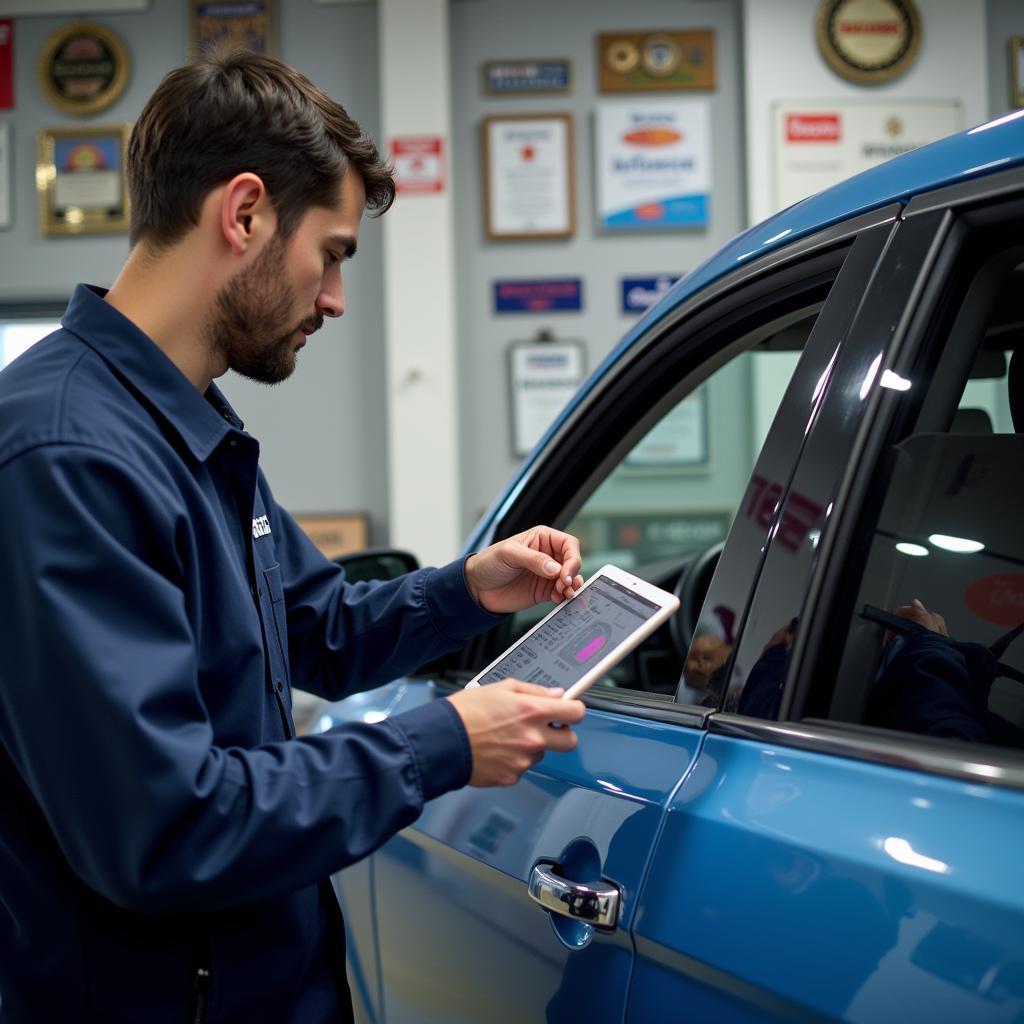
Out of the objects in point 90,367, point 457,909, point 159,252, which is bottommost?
point 457,909

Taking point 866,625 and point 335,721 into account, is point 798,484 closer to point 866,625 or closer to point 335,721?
point 866,625

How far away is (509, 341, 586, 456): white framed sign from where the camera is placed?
17.2 feet

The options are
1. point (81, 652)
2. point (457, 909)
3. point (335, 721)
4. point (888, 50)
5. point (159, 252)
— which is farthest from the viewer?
point (888, 50)

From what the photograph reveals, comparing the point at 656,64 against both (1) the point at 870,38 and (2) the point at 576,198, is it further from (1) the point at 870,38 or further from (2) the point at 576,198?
(1) the point at 870,38

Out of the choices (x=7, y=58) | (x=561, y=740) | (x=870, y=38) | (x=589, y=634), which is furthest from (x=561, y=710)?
(x=7, y=58)

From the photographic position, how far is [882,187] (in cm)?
85

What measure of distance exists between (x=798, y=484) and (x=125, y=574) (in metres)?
0.49

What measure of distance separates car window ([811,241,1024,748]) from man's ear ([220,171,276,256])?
540 mm

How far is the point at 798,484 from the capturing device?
0.83 meters

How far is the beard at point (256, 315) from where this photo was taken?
940mm

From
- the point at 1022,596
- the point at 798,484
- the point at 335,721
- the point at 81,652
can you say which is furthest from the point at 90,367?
the point at 335,721

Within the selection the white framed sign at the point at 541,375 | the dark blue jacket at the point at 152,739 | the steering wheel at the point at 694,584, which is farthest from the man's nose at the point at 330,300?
the white framed sign at the point at 541,375

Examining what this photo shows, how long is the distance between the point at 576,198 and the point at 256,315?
452cm

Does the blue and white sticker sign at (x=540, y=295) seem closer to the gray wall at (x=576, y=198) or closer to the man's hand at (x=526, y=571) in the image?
the gray wall at (x=576, y=198)
